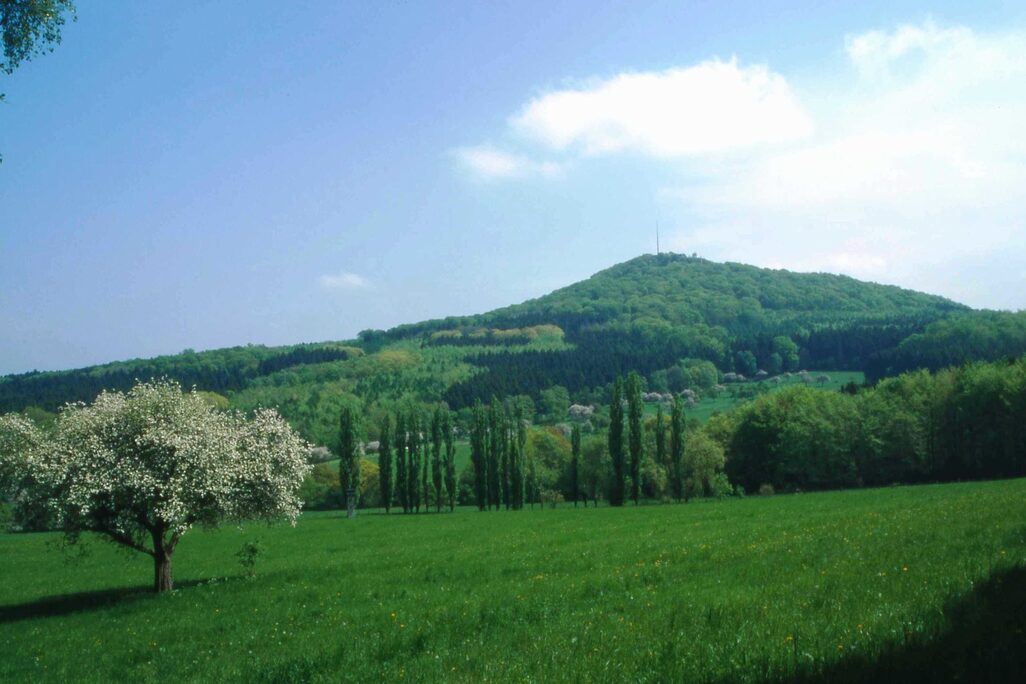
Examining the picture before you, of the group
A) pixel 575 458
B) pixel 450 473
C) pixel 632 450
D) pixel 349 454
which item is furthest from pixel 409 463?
pixel 632 450

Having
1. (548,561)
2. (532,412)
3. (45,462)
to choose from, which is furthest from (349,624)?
(532,412)

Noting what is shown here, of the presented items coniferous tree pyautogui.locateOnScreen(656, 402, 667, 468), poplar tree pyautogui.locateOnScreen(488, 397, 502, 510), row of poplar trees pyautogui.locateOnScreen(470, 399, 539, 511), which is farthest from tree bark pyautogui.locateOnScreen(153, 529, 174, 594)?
poplar tree pyautogui.locateOnScreen(488, 397, 502, 510)

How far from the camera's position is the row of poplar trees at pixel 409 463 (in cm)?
11350

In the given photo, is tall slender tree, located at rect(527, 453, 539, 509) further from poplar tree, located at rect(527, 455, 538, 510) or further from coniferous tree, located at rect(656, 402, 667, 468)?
coniferous tree, located at rect(656, 402, 667, 468)

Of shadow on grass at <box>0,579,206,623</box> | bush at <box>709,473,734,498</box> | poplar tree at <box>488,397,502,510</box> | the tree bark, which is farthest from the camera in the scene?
poplar tree at <box>488,397,502,510</box>

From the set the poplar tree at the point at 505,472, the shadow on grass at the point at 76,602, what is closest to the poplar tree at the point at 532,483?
the poplar tree at the point at 505,472

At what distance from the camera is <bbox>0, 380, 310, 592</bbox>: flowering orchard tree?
25797 mm

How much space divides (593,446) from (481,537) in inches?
2634

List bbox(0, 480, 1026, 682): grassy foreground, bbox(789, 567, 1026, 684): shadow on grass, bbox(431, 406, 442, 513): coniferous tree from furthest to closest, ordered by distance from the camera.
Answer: bbox(431, 406, 442, 513): coniferous tree, bbox(0, 480, 1026, 682): grassy foreground, bbox(789, 567, 1026, 684): shadow on grass

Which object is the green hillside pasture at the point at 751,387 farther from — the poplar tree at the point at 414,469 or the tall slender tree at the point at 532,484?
the poplar tree at the point at 414,469

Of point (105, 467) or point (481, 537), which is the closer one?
point (105, 467)

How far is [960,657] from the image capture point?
360 inches

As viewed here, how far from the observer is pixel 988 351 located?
Result: 13200cm

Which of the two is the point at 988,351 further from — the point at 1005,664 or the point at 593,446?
the point at 1005,664
